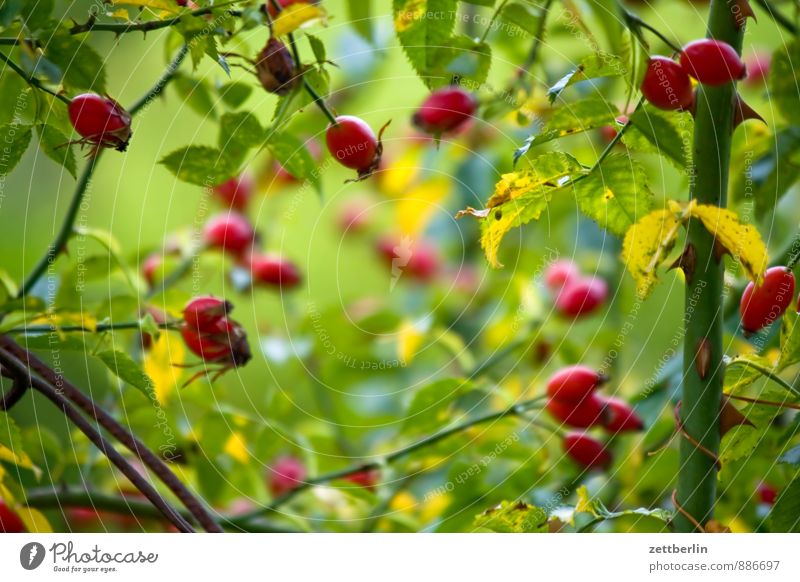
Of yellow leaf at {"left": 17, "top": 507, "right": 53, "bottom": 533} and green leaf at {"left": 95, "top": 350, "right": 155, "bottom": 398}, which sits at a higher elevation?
green leaf at {"left": 95, "top": 350, "right": 155, "bottom": 398}

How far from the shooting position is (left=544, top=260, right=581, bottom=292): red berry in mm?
707

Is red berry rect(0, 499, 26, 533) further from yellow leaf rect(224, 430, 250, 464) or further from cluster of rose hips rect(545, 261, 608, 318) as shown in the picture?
cluster of rose hips rect(545, 261, 608, 318)

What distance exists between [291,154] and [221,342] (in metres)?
0.09

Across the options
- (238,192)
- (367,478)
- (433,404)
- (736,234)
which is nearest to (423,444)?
(433,404)

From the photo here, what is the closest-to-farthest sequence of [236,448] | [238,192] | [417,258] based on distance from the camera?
[236,448] → [238,192] → [417,258]

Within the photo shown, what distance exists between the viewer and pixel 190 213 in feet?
3.16

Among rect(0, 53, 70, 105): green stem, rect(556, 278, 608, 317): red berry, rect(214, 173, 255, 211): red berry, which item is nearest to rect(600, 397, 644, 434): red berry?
rect(556, 278, 608, 317): red berry

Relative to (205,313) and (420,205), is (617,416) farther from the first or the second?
(420,205)

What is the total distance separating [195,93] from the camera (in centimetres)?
47

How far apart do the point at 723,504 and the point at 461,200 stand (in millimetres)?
416

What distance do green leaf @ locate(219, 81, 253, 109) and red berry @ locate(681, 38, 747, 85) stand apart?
0.20 meters

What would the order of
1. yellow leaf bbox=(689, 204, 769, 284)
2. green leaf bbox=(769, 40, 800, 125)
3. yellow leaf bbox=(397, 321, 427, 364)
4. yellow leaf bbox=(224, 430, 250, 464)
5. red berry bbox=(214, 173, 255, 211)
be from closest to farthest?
yellow leaf bbox=(689, 204, 769, 284) < green leaf bbox=(769, 40, 800, 125) < yellow leaf bbox=(224, 430, 250, 464) < yellow leaf bbox=(397, 321, 427, 364) < red berry bbox=(214, 173, 255, 211)
